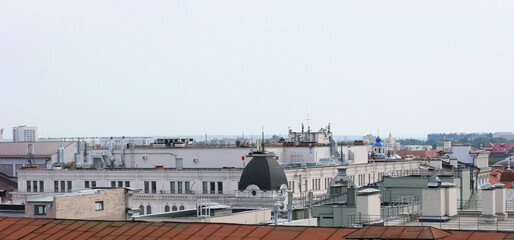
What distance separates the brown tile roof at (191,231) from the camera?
112 ft

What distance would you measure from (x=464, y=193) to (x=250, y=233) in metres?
34.5

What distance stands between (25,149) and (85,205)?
118 metres

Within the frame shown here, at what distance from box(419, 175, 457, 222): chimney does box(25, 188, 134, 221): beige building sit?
1818 centimetres

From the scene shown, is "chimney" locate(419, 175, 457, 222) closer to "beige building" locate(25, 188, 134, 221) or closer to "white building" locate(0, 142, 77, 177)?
"beige building" locate(25, 188, 134, 221)

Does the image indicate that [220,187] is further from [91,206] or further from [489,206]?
[489,206]

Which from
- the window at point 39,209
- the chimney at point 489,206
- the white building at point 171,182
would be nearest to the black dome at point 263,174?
the white building at point 171,182

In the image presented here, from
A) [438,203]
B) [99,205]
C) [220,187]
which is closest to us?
[438,203]

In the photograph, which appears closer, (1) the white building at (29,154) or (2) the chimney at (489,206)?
(2) the chimney at (489,206)

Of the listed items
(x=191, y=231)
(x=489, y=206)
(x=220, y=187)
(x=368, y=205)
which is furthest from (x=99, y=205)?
(x=220, y=187)

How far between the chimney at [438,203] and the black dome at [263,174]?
136 ft

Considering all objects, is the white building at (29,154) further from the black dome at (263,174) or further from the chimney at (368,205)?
the chimney at (368,205)

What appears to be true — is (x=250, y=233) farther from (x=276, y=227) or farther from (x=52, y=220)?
(x=52, y=220)

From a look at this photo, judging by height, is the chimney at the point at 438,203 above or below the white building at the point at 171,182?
above

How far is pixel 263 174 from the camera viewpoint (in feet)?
291
